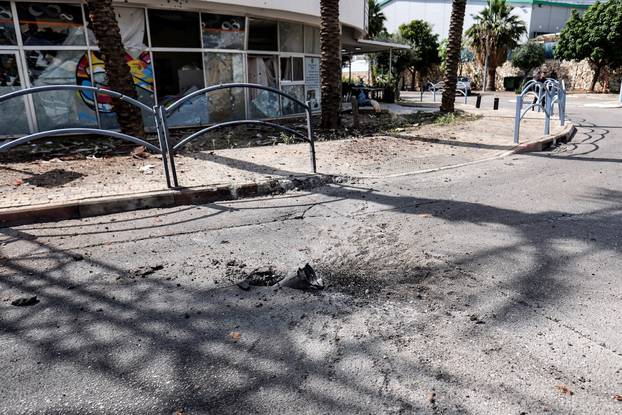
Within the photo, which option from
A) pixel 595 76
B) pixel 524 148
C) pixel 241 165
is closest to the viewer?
pixel 241 165

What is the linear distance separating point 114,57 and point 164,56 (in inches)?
178

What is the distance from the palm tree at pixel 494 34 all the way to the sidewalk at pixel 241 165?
1523 inches

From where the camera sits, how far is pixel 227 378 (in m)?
2.59

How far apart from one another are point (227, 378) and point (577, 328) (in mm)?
2311

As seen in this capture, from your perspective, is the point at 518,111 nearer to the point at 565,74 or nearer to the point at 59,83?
the point at 59,83

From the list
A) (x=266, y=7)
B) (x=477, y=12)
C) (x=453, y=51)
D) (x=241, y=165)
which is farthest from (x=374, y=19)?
(x=241, y=165)

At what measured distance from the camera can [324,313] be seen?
10.7 ft

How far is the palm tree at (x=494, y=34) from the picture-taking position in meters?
44.5

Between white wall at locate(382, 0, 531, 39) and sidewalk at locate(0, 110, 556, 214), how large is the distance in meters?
51.4

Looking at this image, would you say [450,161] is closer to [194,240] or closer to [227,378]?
[194,240]


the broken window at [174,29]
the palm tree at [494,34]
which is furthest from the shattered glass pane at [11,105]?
the palm tree at [494,34]

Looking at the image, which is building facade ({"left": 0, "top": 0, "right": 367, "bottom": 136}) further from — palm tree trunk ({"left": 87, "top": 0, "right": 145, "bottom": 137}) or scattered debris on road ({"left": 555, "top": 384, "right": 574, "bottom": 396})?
scattered debris on road ({"left": 555, "top": 384, "right": 574, "bottom": 396})

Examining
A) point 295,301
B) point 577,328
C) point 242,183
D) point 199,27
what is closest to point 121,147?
point 242,183

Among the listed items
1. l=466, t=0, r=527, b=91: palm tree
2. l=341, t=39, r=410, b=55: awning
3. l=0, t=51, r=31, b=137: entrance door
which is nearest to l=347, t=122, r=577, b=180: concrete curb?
l=0, t=51, r=31, b=137: entrance door
